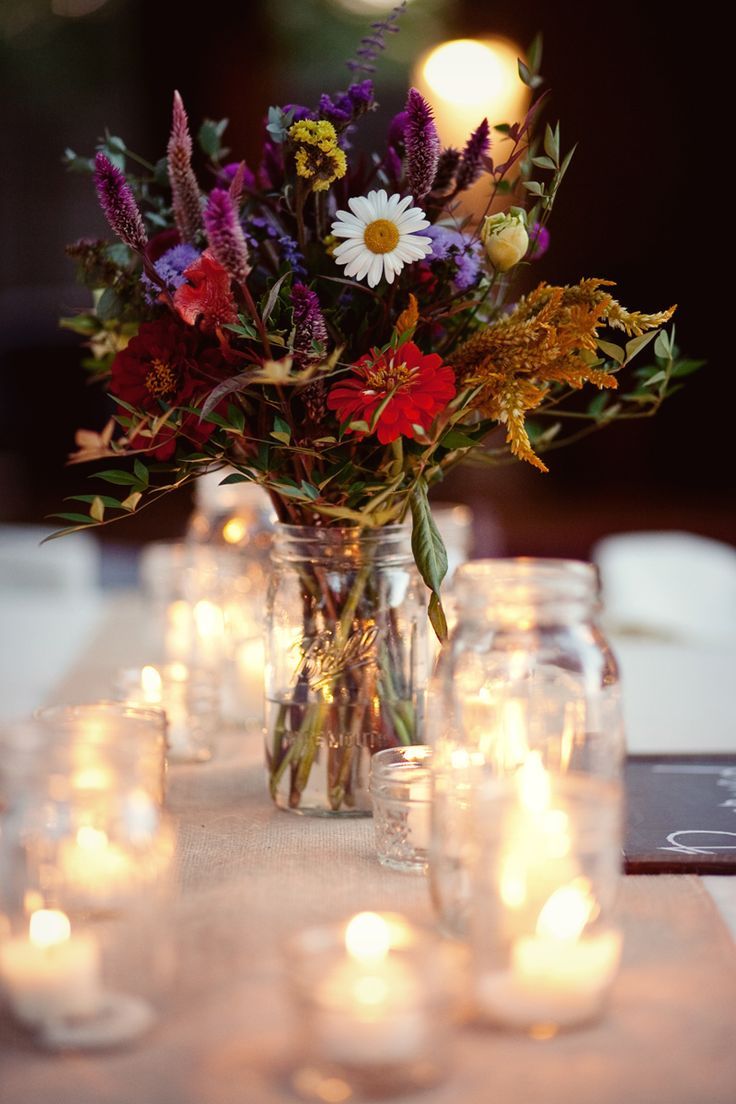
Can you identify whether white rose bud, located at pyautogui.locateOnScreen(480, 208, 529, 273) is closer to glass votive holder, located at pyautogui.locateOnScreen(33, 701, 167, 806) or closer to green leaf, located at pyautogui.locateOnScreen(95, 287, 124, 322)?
green leaf, located at pyautogui.locateOnScreen(95, 287, 124, 322)

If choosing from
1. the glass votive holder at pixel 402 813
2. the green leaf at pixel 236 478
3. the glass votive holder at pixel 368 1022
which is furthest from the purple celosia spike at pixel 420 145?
the glass votive holder at pixel 368 1022

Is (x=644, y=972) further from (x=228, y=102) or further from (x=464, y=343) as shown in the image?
(x=228, y=102)

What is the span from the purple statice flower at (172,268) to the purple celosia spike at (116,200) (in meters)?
0.04

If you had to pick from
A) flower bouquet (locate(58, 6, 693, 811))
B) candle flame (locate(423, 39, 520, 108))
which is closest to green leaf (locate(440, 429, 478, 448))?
flower bouquet (locate(58, 6, 693, 811))

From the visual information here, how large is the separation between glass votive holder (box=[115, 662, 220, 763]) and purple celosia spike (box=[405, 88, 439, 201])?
49 centimetres

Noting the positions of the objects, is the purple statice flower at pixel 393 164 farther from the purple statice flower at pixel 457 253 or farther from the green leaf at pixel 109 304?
the green leaf at pixel 109 304

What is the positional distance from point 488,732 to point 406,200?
0.33 m

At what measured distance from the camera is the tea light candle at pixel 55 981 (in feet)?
1.82

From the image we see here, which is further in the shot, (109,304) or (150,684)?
(150,684)

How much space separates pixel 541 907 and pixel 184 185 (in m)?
0.54

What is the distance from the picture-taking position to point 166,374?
82 cm

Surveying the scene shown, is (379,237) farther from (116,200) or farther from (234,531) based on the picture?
(234,531)

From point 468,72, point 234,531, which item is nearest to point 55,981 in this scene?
point 234,531

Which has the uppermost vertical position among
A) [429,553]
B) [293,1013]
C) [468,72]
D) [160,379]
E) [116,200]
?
[468,72]
